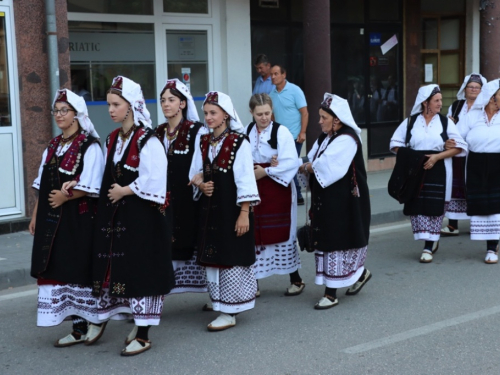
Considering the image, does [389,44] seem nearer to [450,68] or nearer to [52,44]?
[450,68]

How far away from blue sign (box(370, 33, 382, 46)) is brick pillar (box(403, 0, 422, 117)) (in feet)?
2.29

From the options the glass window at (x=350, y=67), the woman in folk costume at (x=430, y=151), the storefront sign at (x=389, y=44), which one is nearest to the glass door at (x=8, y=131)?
the woman in folk costume at (x=430, y=151)

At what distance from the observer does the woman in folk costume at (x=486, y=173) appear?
830cm

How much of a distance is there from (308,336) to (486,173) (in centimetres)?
341

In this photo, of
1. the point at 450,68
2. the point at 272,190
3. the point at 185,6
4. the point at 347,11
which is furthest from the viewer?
the point at 450,68

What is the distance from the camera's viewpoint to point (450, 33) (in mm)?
17172

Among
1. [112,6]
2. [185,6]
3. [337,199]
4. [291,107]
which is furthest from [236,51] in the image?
[337,199]

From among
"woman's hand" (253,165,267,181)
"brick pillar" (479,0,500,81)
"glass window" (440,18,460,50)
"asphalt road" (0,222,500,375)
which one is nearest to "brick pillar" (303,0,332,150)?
"brick pillar" (479,0,500,81)

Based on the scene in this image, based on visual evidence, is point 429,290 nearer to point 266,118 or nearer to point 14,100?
point 266,118

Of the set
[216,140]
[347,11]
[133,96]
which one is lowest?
[216,140]

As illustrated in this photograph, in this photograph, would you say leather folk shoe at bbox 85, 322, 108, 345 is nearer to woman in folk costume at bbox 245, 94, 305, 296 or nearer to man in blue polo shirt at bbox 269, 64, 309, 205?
woman in folk costume at bbox 245, 94, 305, 296

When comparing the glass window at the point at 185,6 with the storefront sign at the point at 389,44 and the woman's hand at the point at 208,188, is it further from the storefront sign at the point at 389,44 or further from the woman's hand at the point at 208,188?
the woman's hand at the point at 208,188

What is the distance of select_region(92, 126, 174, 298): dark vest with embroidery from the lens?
5328 mm

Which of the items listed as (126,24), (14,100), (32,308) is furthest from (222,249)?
(126,24)
